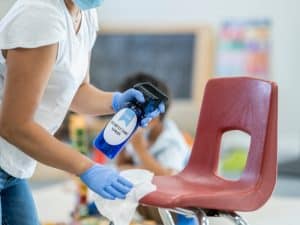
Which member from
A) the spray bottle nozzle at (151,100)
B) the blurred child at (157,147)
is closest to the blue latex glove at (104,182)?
the spray bottle nozzle at (151,100)

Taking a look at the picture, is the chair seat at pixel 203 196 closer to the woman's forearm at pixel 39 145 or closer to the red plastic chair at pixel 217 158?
the red plastic chair at pixel 217 158

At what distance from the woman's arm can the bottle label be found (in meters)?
0.16

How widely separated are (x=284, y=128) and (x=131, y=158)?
1726 millimetres

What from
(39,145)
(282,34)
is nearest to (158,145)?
(39,145)

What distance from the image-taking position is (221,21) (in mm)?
3957

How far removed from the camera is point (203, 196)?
121cm

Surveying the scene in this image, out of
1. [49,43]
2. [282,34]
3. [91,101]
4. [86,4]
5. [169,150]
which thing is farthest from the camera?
[282,34]

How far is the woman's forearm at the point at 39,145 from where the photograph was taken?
1.09 metres

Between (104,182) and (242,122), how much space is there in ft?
1.49

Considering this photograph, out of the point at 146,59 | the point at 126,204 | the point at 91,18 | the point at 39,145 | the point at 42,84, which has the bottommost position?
the point at 146,59

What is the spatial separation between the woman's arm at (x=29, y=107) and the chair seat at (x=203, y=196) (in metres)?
0.22

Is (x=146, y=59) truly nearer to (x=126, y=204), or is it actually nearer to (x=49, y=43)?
(x=126, y=204)

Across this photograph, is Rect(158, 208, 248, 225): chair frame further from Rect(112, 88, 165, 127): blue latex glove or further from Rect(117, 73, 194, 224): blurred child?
Rect(117, 73, 194, 224): blurred child

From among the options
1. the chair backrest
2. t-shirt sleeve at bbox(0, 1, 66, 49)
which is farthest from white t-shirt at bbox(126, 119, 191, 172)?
t-shirt sleeve at bbox(0, 1, 66, 49)
